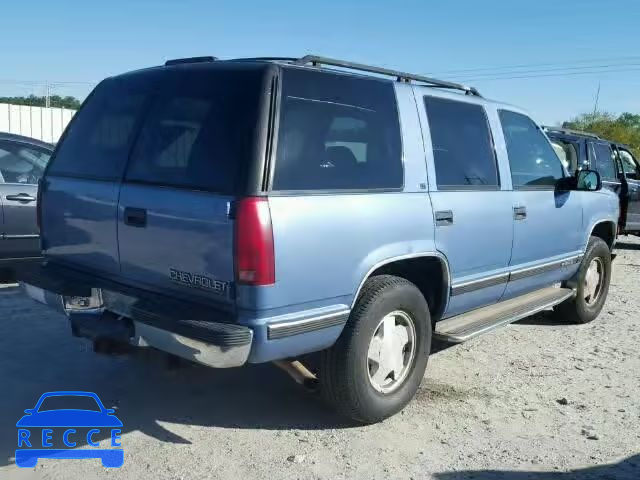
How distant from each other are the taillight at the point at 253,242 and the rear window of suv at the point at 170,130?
159 millimetres

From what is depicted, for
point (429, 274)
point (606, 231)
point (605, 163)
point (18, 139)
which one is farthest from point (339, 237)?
point (605, 163)

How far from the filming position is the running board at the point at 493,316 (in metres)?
4.42

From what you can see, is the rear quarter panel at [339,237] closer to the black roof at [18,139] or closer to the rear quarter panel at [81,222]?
the rear quarter panel at [81,222]

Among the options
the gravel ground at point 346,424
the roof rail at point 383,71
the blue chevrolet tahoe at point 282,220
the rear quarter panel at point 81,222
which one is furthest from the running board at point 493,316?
the rear quarter panel at point 81,222

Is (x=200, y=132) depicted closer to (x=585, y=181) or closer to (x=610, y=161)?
(x=585, y=181)

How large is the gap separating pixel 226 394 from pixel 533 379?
89.4 inches

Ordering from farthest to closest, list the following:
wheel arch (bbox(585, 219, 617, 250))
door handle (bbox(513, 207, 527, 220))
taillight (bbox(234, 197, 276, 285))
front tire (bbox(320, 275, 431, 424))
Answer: wheel arch (bbox(585, 219, 617, 250))
door handle (bbox(513, 207, 527, 220))
front tire (bbox(320, 275, 431, 424))
taillight (bbox(234, 197, 276, 285))

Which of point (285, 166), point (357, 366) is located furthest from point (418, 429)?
point (285, 166)

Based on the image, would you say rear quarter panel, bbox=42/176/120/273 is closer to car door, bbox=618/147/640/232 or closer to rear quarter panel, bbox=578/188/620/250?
rear quarter panel, bbox=578/188/620/250

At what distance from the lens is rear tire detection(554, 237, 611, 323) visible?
628cm

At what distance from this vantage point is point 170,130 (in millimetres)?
3621

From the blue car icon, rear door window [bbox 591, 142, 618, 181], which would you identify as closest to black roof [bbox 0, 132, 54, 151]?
the blue car icon

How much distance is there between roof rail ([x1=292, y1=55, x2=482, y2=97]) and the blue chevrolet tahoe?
15 mm

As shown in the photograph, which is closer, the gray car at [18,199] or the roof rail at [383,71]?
the roof rail at [383,71]
